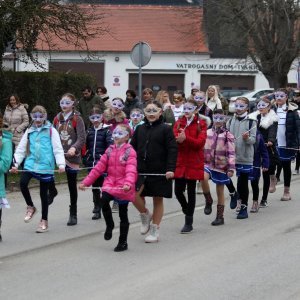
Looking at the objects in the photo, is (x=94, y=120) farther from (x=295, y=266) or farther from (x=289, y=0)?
(x=289, y=0)

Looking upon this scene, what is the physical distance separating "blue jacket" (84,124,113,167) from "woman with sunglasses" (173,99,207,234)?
1.21m

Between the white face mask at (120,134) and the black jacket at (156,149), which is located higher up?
the white face mask at (120,134)

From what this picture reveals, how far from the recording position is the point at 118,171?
8.39 metres

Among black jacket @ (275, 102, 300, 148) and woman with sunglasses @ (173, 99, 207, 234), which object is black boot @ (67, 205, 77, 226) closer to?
woman with sunglasses @ (173, 99, 207, 234)

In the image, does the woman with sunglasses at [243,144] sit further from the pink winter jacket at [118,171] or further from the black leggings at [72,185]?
the pink winter jacket at [118,171]

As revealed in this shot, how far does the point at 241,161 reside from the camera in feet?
35.2

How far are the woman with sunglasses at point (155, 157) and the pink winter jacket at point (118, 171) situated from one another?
458mm

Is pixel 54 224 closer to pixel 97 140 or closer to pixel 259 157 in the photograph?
pixel 97 140

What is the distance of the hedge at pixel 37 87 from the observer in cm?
1773

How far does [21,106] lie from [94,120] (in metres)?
4.90

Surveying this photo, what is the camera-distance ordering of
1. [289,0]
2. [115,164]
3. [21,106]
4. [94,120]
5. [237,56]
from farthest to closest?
[237,56]
[289,0]
[21,106]
[94,120]
[115,164]

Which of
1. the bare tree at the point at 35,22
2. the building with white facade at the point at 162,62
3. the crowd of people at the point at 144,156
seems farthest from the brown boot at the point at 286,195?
the building with white facade at the point at 162,62

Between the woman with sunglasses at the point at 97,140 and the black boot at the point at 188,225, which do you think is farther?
the woman with sunglasses at the point at 97,140

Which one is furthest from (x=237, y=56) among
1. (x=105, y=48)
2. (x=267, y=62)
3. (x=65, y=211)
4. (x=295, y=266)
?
(x=295, y=266)
